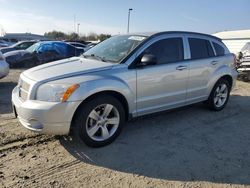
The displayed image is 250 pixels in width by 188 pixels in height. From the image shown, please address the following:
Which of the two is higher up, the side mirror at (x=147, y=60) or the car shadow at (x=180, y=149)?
the side mirror at (x=147, y=60)

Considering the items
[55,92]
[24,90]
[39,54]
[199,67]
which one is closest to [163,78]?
[199,67]

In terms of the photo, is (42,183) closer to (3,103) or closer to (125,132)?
(125,132)

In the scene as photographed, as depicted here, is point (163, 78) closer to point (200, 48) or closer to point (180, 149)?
point (180, 149)

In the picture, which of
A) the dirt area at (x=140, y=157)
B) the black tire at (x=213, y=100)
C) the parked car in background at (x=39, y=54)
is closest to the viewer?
the dirt area at (x=140, y=157)

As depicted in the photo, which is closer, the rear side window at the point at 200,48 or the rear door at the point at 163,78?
the rear door at the point at 163,78

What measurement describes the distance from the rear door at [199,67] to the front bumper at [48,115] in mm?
2652

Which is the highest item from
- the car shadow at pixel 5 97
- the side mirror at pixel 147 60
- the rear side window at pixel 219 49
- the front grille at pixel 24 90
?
the rear side window at pixel 219 49

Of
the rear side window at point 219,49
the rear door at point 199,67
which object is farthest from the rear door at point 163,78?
the rear side window at point 219,49

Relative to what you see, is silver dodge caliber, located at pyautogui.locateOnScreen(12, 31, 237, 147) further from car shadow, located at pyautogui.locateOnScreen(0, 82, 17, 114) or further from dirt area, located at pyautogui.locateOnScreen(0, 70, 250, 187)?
car shadow, located at pyautogui.locateOnScreen(0, 82, 17, 114)

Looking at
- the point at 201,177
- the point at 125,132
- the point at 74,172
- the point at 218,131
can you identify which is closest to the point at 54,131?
the point at 74,172

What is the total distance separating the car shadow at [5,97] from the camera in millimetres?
6762

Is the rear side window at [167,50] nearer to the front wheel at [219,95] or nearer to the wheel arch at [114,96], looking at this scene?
the wheel arch at [114,96]

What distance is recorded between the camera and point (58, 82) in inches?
169

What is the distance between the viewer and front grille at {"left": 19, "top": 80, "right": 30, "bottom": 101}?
4464mm
